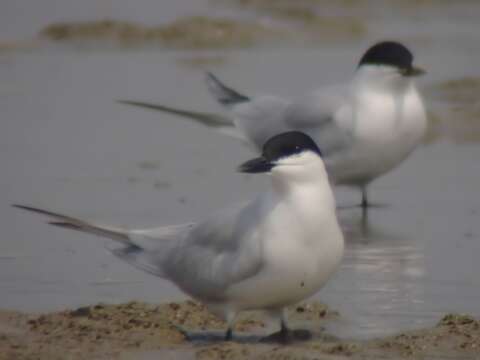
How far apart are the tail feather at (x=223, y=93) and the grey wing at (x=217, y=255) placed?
4160 mm

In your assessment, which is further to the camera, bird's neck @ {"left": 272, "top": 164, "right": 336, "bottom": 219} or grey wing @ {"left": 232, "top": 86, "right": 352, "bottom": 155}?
grey wing @ {"left": 232, "top": 86, "right": 352, "bottom": 155}

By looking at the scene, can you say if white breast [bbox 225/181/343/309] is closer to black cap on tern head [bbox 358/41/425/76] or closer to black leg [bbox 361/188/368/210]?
black leg [bbox 361/188/368/210]

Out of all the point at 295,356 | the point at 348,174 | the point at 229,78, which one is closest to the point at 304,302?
the point at 295,356

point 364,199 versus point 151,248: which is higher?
point 364,199

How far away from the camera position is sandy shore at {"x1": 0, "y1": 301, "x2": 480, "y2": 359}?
590 centimetres

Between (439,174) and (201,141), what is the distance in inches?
77.2

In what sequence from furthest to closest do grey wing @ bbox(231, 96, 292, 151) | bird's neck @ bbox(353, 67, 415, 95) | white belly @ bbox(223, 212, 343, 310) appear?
grey wing @ bbox(231, 96, 292, 151) < bird's neck @ bbox(353, 67, 415, 95) < white belly @ bbox(223, 212, 343, 310)

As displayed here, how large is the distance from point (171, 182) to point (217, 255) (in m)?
3.42

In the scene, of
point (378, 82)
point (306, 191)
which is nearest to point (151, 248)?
point (306, 191)

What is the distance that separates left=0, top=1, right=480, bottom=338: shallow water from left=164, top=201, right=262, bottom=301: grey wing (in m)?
0.51

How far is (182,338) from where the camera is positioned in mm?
6254

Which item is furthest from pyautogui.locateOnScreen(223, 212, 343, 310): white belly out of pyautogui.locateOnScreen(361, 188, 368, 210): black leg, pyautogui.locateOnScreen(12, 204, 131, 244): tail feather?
pyautogui.locateOnScreen(361, 188, 368, 210): black leg

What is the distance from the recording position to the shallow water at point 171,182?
723cm

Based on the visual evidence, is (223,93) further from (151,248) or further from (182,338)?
(182,338)
